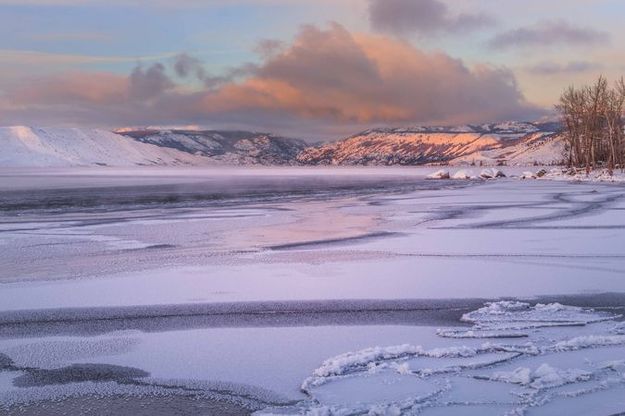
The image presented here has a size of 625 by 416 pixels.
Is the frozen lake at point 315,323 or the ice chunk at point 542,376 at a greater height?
the frozen lake at point 315,323

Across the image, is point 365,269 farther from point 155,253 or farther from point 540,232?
point 540,232

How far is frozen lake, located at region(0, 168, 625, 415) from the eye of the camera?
217 inches

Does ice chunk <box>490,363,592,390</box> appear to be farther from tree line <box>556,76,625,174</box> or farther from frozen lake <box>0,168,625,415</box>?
tree line <box>556,76,625,174</box>

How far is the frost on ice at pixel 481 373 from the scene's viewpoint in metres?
5.26

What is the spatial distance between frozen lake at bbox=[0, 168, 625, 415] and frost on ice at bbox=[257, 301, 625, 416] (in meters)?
0.02

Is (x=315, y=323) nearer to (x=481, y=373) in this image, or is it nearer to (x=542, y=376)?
→ (x=481, y=373)

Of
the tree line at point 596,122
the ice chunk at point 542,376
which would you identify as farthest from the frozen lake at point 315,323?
the tree line at point 596,122

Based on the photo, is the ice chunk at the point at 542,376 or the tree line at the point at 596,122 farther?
the tree line at the point at 596,122

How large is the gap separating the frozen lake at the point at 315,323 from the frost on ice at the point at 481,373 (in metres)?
0.02

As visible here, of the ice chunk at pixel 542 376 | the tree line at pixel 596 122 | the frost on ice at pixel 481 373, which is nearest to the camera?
the frost on ice at pixel 481 373

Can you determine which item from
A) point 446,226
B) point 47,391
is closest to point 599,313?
point 47,391

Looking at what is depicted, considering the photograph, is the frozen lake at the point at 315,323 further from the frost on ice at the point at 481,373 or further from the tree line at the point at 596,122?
the tree line at the point at 596,122

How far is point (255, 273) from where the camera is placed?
1120 centimetres

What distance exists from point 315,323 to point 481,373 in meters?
2.47
